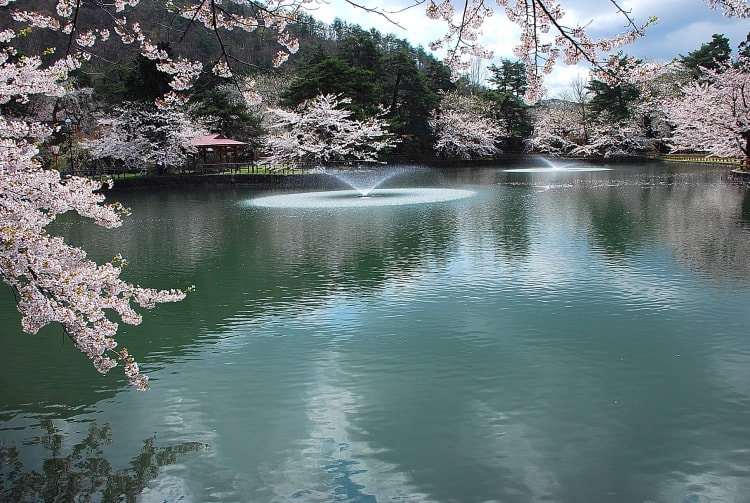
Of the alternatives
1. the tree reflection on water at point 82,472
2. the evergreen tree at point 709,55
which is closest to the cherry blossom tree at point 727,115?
the evergreen tree at point 709,55

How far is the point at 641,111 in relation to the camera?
157ft

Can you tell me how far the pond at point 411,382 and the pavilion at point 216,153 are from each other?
22.2 meters

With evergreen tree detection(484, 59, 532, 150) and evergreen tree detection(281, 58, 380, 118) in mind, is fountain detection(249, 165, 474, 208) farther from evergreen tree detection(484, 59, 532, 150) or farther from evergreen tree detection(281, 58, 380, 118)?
evergreen tree detection(484, 59, 532, 150)

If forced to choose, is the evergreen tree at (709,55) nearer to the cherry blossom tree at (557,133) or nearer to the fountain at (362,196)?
the cherry blossom tree at (557,133)

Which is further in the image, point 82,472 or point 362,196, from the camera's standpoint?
point 362,196

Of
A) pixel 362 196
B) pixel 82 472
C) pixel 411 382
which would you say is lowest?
pixel 82 472

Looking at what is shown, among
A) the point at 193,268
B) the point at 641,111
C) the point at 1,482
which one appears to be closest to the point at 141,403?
the point at 1,482

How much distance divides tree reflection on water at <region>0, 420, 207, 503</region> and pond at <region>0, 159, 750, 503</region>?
2 centimetres

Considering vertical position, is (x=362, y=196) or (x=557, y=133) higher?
(x=557, y=133)

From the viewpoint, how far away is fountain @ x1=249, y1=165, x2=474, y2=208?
21406 millimetres

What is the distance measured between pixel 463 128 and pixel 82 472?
44201 mm

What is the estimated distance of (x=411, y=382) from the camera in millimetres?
5926

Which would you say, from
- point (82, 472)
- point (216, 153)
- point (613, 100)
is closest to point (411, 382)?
point (82, 472)

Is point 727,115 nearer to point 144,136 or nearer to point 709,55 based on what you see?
point 709,55
